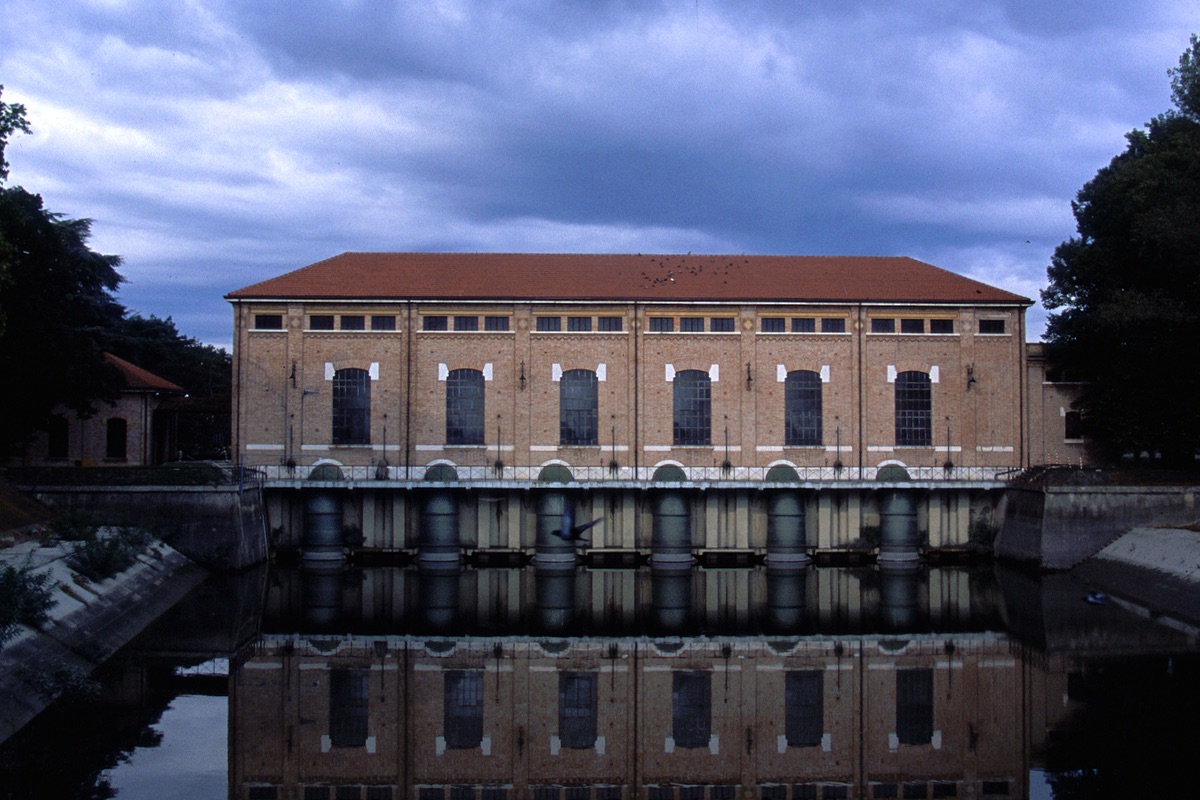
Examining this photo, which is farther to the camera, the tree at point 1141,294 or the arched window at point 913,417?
the arched window at point 913,417

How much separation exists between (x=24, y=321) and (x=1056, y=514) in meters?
32.4

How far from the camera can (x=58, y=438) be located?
132ft

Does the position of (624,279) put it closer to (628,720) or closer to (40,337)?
(40,337)

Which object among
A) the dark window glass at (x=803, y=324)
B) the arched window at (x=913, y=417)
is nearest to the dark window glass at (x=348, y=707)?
the dark window glass at (x=803, y=324)

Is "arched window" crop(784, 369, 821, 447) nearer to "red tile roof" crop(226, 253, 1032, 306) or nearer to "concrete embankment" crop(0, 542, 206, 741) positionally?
"red tile roof" crop(226, 253, 1032, 306)

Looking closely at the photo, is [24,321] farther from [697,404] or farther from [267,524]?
[697,404]

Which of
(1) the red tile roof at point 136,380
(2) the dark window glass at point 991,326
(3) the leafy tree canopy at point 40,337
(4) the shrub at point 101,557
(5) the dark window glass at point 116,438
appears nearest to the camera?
(4) the shrub at point 101,557

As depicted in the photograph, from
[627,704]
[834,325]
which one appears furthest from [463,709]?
[834,325]

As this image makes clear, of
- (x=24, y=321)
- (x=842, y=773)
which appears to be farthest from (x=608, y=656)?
(x=24, y=321)

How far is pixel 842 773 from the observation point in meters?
16.5

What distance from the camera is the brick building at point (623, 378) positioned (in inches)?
1508

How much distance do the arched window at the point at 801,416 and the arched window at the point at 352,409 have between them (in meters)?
14.9

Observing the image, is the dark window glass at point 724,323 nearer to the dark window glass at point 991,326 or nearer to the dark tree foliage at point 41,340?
the dark window glass at point 991,326

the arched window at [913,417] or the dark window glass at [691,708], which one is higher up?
the arched window at [913,417]
